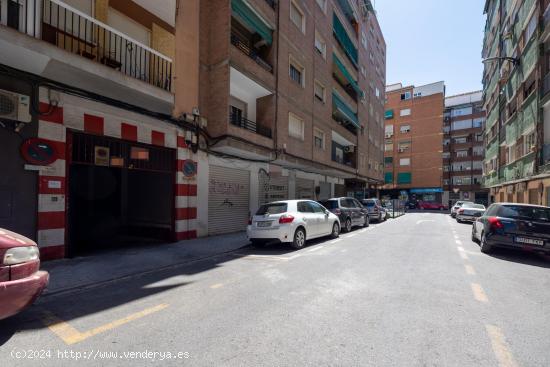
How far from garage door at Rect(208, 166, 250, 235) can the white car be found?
2.55 meters

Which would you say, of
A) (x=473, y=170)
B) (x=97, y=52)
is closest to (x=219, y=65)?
(x=97, y=52)

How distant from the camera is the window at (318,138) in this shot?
16.9 m

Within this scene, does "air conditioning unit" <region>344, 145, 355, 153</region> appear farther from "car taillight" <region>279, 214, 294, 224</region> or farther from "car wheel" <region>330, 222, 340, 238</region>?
"car taillight" <region>279, 214, 294, 224</region>

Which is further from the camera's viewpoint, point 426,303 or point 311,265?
point 311,265

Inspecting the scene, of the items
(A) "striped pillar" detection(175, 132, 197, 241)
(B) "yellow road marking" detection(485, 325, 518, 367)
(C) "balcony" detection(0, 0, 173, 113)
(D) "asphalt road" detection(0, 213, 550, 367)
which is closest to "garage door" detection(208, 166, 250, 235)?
(A) "striped pillar" detection(175, 132, 197, 241)

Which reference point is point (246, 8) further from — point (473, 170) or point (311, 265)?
point (473, 170)

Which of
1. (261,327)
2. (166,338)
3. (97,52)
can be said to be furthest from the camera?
(97,52)

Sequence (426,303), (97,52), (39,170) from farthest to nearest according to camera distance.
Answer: (97,52) → (39,170) → (426,303)

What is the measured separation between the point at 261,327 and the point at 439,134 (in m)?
54.3

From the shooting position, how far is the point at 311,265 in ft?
20.0

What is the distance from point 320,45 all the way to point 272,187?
10.5 m

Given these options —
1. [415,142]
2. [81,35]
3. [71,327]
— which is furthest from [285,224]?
[415,142]

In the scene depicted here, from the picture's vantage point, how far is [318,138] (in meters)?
17.5

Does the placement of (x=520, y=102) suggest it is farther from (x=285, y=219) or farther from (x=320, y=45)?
(x=285, y=219)
